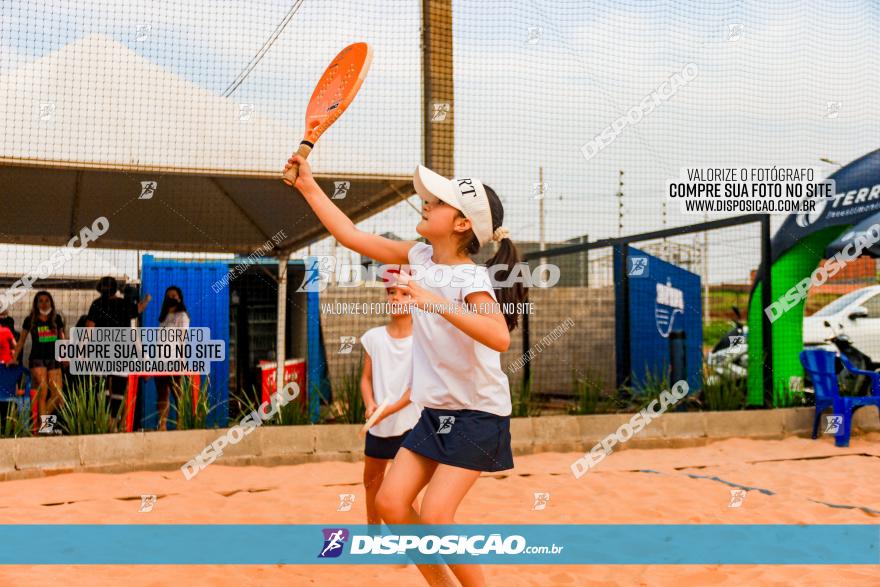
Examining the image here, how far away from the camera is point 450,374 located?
2.64m

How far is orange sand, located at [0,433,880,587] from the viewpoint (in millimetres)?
3516

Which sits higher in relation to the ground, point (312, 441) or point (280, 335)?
point (280, 335)

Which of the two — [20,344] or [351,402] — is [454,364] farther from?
[20,344]

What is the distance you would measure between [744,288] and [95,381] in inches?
312

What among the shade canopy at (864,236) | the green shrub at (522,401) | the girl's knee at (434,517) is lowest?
the green shrub at (522,401)

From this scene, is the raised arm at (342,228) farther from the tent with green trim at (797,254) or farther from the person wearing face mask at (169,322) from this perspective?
the tent with green trim at (797,254)

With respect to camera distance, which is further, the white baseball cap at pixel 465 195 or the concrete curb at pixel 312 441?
the concrete curb at pixel 312 441

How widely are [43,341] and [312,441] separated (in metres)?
2.83

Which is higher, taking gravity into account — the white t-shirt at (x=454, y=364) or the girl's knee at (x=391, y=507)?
the white t-shirt at (x=454, y=364)

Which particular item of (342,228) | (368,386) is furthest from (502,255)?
(368,386)

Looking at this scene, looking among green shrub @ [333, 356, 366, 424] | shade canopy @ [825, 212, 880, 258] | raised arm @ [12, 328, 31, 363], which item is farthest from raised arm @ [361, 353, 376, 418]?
shade canopy @ [825, 212, 880, 258]

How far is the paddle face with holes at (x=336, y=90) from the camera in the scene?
290 centimetres

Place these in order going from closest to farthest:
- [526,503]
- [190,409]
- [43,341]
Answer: [526,503]
[190,409]
[43,341]

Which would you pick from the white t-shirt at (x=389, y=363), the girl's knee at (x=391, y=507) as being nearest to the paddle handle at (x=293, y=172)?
the girl's knee at (x=391, y=507)
